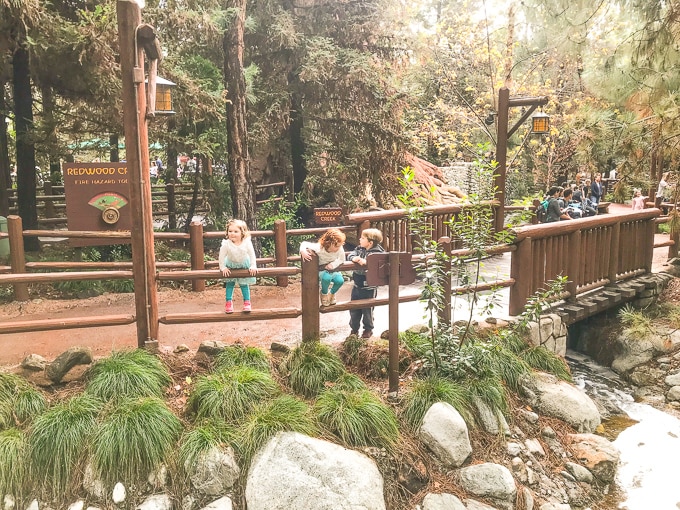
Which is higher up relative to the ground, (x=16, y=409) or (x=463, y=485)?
(x=16, y=409)

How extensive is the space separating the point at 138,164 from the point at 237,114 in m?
5.04

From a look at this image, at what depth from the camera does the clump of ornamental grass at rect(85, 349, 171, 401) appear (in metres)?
4.43

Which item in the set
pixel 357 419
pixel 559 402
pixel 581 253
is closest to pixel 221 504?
pixel 357 419

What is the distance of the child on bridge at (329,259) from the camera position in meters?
5.36

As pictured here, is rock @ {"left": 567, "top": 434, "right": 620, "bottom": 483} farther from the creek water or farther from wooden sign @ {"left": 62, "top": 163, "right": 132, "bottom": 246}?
wooden sign @ {"left": 62, "top": 163, "right": 132, "bottom": 246}

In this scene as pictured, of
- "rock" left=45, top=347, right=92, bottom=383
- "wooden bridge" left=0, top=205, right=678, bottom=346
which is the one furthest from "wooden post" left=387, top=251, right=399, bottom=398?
"rock" left=45, top=347, right=92, bottom=383

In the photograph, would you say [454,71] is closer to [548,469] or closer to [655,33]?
[655,33]

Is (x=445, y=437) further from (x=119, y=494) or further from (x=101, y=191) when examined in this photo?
(x=101, y=191)

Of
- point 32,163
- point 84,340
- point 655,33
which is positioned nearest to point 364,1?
point 655,33

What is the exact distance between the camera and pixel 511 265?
22.0 feet

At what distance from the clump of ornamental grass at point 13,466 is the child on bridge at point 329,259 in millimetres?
2765

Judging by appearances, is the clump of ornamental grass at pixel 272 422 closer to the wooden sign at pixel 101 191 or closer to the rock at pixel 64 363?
the rock at pixel 64 363

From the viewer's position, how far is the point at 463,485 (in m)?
4.58

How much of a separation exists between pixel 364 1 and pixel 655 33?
6156 millimetres
